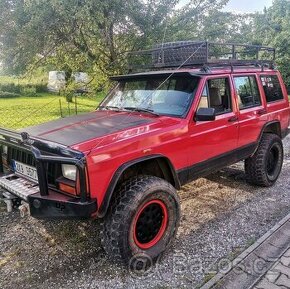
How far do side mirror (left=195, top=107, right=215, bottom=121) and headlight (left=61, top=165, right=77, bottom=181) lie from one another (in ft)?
5.27

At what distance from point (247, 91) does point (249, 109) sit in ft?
0.92

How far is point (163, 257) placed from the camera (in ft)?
10.7

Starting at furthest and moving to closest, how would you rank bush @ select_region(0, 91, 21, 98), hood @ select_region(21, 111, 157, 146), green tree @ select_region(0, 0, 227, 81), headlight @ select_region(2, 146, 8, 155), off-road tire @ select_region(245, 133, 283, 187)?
bush @ select_region(0, 91, 21, 98) → green tree @ select_region(0, 0, 227, 81) → off-road tire @ select_region(245, 133, 283, 187) → headlight @ select_region(2, 146, 8, 155) → hood @ select_region(21, 111, 157, 146)

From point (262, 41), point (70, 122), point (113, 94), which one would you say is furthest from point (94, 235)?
point (262, 41)

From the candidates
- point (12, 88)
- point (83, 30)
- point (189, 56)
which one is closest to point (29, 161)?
point (189, 56)

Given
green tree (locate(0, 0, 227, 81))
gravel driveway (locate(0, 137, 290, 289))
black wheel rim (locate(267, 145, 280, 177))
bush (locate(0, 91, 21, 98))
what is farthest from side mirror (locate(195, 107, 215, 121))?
bush (locate(0, 91, 21, 98))

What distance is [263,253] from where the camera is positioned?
3.25m

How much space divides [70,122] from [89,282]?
1.89 m

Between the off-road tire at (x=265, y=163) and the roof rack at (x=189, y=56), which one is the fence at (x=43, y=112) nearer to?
the roof rack at (x=189, y=56)

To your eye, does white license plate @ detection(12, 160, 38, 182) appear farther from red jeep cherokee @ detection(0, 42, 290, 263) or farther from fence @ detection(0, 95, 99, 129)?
fence @ detection(0, 95, 99, 129)

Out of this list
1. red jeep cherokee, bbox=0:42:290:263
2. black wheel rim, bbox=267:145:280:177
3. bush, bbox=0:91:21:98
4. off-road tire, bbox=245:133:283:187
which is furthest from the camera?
bush, bbox=0:91:21:98

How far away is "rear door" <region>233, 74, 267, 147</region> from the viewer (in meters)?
4.53

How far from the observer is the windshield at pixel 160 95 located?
149 inches

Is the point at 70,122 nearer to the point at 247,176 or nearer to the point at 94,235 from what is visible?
the point at 94,235
